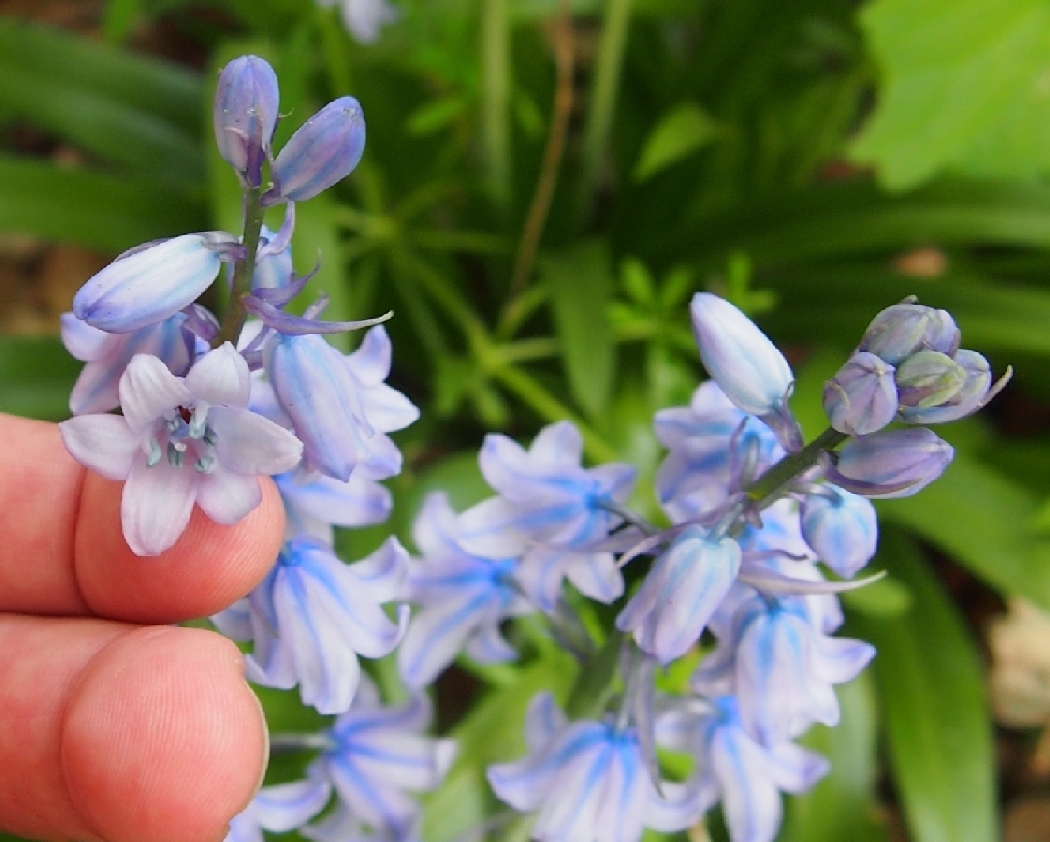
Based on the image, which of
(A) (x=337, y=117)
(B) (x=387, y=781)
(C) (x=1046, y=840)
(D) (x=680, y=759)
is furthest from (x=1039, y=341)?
(A) (x=337, y=117)

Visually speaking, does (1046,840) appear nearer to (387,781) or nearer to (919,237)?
(919,237)

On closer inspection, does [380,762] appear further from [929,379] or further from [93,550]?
[929,379]

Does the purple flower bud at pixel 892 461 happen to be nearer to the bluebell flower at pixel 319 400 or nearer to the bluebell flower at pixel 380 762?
the bluebell flower at pixel 319 400

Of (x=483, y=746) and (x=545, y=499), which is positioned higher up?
(x=545, y=499)

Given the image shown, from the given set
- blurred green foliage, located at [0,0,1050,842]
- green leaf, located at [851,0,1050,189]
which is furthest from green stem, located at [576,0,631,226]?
green leaf, located at [851,0,1050,189]

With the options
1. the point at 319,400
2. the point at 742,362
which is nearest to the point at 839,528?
the point at 742,362

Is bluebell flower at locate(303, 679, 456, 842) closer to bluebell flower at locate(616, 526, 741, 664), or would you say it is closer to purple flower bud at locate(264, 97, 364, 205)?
bluebell flower at locate(616, 526, 741, 664)
